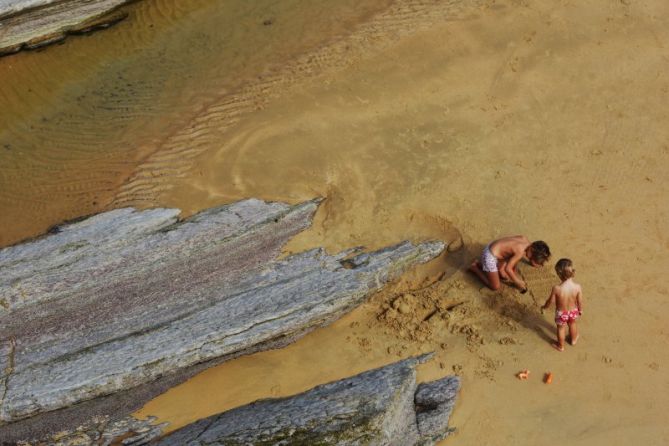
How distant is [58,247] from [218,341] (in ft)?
8.87

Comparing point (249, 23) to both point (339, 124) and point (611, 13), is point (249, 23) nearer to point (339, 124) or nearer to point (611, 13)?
point (339, 124)

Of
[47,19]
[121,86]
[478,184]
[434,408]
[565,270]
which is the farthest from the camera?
[47,19]

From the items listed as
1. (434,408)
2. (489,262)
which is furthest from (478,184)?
(434,408)

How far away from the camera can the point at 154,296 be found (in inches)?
325

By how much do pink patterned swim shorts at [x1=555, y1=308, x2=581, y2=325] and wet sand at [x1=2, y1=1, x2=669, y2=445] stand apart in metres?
0.41

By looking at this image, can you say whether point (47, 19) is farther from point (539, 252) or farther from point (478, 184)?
point (539, 252)

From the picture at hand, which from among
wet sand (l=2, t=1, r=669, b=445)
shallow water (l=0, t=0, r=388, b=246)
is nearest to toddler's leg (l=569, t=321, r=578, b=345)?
wet sand (l=2, t=1, r=669, b=445)

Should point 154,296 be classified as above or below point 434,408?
above

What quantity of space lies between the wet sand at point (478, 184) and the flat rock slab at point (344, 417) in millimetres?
341

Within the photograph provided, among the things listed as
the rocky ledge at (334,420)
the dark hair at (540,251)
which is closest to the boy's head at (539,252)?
the dark hair at (540,251)

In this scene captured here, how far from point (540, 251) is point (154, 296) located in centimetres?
477

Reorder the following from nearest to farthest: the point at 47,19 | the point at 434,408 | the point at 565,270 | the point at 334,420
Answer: the point at 334,420 < the point at 434,408 < the point at 565,270 < the point at 47,19

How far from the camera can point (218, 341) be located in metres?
7.71

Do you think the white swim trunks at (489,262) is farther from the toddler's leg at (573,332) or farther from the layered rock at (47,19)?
the layered rock at (47,19)
